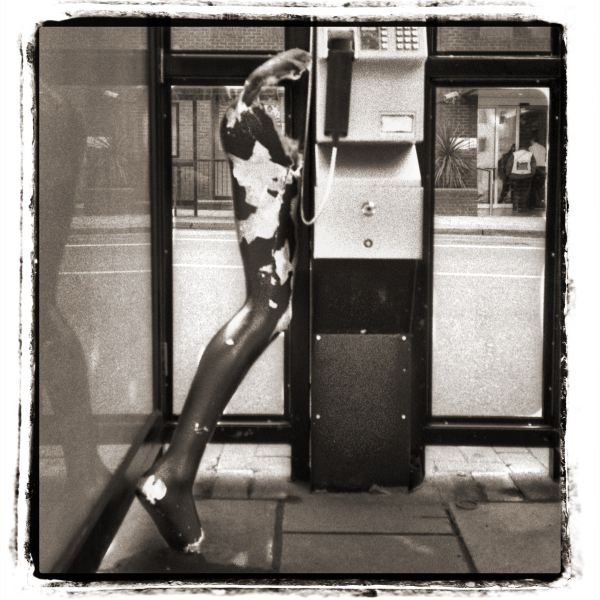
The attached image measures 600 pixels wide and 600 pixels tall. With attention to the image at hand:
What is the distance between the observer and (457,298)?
329 cm

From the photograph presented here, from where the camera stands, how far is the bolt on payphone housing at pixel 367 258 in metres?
2.80

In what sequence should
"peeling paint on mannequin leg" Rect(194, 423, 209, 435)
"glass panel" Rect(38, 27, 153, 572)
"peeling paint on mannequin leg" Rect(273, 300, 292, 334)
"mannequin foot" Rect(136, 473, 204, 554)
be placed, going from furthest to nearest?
A: "peeling paint on mannequin leg" Rect(273, 300, 292, 334), "peeling paint on mannequin leg" Rect(194, 423, 209, 435), "mannequin foot" Rect(136, 473, 204, 554), "glass panel" Rect(38, 27, 153, 572)

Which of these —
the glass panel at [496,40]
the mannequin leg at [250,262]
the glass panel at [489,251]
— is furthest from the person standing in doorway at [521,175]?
the mannequin leg at [250,262]

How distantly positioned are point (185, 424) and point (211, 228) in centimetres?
94

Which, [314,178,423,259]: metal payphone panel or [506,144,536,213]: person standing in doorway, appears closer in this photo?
[314,178,423,259]: metal payphone panel

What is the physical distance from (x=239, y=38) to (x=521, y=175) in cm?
112

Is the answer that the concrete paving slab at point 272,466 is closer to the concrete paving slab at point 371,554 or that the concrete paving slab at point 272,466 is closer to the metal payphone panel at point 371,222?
the concrete paving slab at point 371,554

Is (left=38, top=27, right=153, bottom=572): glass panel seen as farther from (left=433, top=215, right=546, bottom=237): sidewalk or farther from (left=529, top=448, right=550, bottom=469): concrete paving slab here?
(left=529, top=448, right=550, bottom=469): concrete paving slab

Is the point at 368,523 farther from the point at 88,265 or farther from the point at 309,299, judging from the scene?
the point at 88,265

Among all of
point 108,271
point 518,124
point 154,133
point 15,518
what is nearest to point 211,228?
point 154,133

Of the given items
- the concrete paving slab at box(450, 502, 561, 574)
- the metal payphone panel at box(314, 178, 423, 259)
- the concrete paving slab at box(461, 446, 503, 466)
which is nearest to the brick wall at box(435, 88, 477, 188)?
the metal payphone panel at box(314, 178, 423, 259)

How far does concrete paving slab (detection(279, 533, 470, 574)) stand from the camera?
245 centimetres

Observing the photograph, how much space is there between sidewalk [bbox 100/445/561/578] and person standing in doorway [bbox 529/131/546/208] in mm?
978

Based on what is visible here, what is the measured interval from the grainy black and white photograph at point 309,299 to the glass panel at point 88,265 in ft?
0.05
